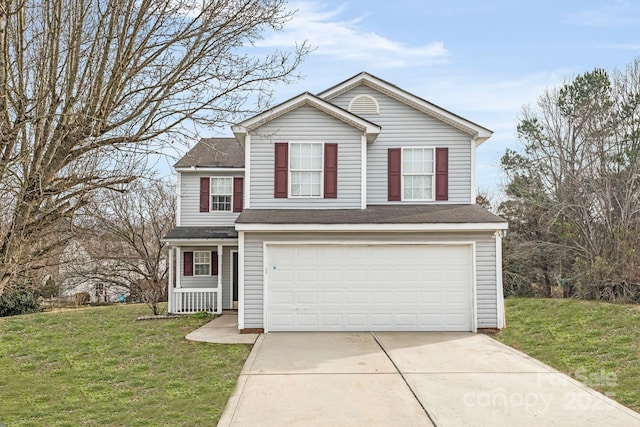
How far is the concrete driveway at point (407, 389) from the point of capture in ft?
21.5

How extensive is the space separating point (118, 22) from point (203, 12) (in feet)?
2.99

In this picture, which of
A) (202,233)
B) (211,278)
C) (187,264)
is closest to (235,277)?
(211,278)

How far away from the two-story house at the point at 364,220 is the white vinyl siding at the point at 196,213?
487cm

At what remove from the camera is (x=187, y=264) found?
60.7 feet

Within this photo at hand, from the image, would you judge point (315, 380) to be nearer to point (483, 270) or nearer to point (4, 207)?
point (4, 207)

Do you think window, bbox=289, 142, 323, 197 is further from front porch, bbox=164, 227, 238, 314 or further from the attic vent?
front porch, bbox=164, 227, 238, 314

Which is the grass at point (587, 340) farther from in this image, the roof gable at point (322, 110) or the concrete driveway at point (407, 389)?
the roof gable at point (322, 110)

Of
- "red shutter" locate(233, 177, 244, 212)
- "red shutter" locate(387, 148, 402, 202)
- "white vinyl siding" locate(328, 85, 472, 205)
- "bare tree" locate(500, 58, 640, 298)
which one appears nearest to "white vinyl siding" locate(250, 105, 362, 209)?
"white vinyl siding" locate(328, 85, 472, 205)

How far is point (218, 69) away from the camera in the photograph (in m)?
6.09

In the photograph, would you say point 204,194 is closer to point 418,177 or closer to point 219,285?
point 219,285

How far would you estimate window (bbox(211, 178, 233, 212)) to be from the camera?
18750mm

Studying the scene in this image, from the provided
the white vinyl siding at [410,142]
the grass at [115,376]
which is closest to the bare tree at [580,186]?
the white vinyl siding at [410,142]

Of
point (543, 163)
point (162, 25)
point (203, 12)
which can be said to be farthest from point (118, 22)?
point (543, 163)

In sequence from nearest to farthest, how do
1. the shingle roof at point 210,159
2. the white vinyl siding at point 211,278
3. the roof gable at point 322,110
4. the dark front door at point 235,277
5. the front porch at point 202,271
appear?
the roof gable at point 322,110, the front porch at point 202,271, the white vinyl siding at point 211,278, the shingle roof at point 210,159, the dark front door at point 235,277
